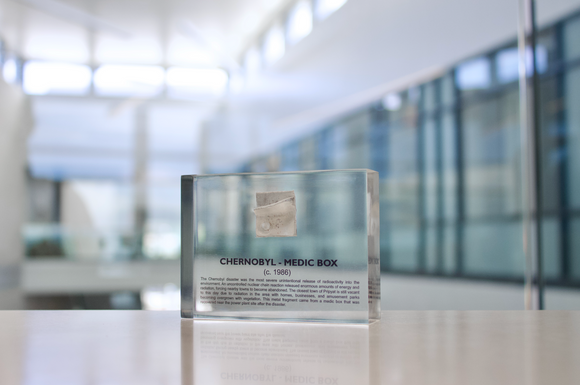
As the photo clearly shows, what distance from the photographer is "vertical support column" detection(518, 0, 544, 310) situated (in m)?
2.11

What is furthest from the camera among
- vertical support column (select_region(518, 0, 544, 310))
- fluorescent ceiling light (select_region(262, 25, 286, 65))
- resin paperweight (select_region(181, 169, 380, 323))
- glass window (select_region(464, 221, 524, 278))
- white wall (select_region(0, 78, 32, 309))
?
white wall (select_region(0, 78, 32, 309))

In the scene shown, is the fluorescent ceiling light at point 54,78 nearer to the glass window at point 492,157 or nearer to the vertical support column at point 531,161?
the glass window at point 492,157

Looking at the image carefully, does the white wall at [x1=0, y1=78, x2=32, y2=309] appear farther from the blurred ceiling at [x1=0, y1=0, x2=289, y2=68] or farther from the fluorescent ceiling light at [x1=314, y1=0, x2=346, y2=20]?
A: the fluorescent ceiling light at [x1=314, y1=0, x2=346, y2=20]

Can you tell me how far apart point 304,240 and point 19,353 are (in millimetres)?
227

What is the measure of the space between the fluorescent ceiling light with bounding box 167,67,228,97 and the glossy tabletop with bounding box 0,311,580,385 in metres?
4.60

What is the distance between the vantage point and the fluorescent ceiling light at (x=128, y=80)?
4621mm

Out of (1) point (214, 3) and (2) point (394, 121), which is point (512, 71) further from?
(1) point (214, 3)

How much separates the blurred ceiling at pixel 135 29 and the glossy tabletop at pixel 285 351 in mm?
3524

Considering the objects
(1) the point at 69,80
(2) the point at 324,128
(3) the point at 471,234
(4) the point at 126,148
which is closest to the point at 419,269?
(3) the point at 471,234

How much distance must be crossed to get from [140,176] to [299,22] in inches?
93.0

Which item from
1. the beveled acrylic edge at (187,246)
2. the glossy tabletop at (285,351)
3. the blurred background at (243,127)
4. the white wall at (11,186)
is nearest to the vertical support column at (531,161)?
the blurred background at (243,127)

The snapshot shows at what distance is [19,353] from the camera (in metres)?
0.30

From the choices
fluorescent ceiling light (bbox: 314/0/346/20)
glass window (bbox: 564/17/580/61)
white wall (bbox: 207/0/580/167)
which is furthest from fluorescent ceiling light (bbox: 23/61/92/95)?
glass window (bbox: 564/17/580/61)

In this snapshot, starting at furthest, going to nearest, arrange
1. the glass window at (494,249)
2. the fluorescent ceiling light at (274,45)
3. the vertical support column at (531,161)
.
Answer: the fluorescent ceiling light at (274,45), the glass window at (494,249), the vertical support column at (531,161)
